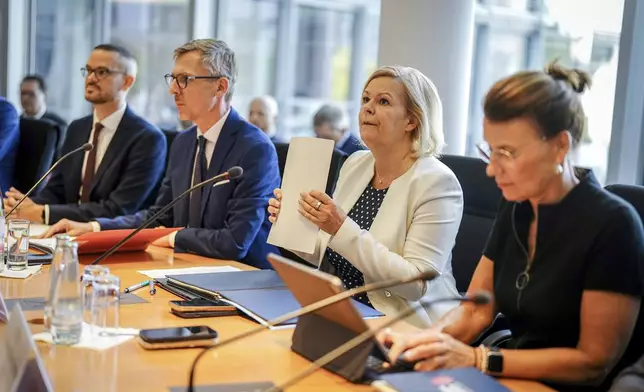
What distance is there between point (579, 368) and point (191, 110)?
2011mm

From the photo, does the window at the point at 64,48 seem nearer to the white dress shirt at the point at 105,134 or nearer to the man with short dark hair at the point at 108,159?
the man with short dark hair at the point at 108,159

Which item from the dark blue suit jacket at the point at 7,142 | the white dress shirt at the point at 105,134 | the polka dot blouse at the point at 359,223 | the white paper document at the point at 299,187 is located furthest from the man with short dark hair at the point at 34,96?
the white paper document at the point at 299,187

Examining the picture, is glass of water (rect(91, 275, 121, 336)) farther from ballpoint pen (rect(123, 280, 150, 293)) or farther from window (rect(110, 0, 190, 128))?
window (rect(110, 0, 190, 128))

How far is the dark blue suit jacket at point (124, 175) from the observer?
148 inches

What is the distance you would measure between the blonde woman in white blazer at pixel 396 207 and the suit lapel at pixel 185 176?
833 millimetres

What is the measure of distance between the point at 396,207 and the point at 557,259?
743 mm

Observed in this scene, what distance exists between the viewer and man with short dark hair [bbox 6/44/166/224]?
3771mm

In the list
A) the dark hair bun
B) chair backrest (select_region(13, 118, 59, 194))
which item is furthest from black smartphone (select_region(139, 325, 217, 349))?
chair backrest (select_region(13, 118, 59, 194))

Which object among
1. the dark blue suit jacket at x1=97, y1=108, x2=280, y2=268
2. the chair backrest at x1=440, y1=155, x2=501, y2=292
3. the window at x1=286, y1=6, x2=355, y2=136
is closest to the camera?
the chair backrest at x1=440, y1=155, x2=501, y2=292

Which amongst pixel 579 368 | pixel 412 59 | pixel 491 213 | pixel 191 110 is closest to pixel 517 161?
pixel 579 368

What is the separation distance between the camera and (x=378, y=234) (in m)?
2.54

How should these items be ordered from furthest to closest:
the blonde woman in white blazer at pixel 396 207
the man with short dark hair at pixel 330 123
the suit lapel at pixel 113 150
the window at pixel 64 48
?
the window at pixel 64 48 < the man with short dark hair at pixel 330 123 < the suit lapel at pixel 113 150 < the blonde woman in white blazer at pixel 396 207

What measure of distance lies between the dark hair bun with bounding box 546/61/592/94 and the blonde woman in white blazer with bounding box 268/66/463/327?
70 centimetres

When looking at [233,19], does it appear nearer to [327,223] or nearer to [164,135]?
[164,135]
